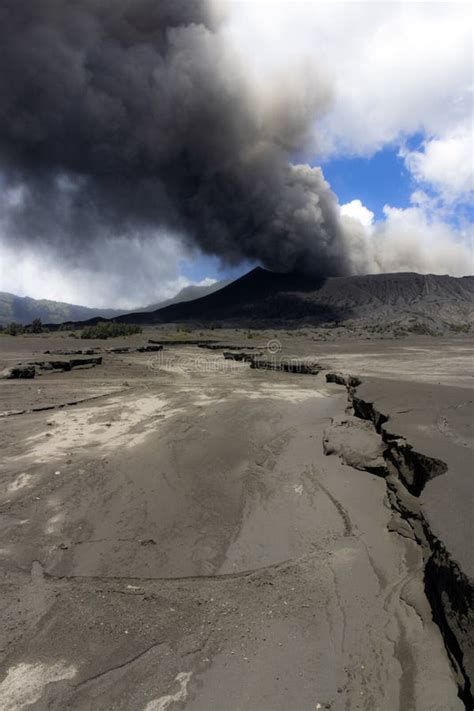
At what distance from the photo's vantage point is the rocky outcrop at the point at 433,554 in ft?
8.64

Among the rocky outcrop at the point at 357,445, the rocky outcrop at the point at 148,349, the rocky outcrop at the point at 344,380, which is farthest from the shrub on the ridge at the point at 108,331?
the rocky outcrop at the point at 357,445

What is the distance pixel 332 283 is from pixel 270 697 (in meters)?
84.5

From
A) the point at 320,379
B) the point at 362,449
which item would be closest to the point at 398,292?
the point at 320,379

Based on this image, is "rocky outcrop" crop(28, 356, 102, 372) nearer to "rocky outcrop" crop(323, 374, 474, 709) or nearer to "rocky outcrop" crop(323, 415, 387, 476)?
"rocky outcrop" crop(323, 415, 387, 476)

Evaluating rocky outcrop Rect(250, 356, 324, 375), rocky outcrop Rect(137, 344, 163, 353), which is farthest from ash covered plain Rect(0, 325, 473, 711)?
rocky outcrop Rect(137, 344, 163, 353)

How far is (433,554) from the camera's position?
11.5ft

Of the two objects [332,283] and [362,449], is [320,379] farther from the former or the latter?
[332,283]

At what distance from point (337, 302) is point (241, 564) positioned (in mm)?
73716

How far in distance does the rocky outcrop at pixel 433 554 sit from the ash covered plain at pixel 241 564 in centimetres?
2

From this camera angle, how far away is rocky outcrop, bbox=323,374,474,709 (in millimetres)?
2635

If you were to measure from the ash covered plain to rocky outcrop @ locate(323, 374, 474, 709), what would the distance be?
19 mm

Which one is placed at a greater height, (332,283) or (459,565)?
(332,283)

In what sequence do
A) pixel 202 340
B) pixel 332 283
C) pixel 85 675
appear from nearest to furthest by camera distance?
pixel 85 675, pixel 202 340, pixel 332 283

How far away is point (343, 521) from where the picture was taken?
4945mm
